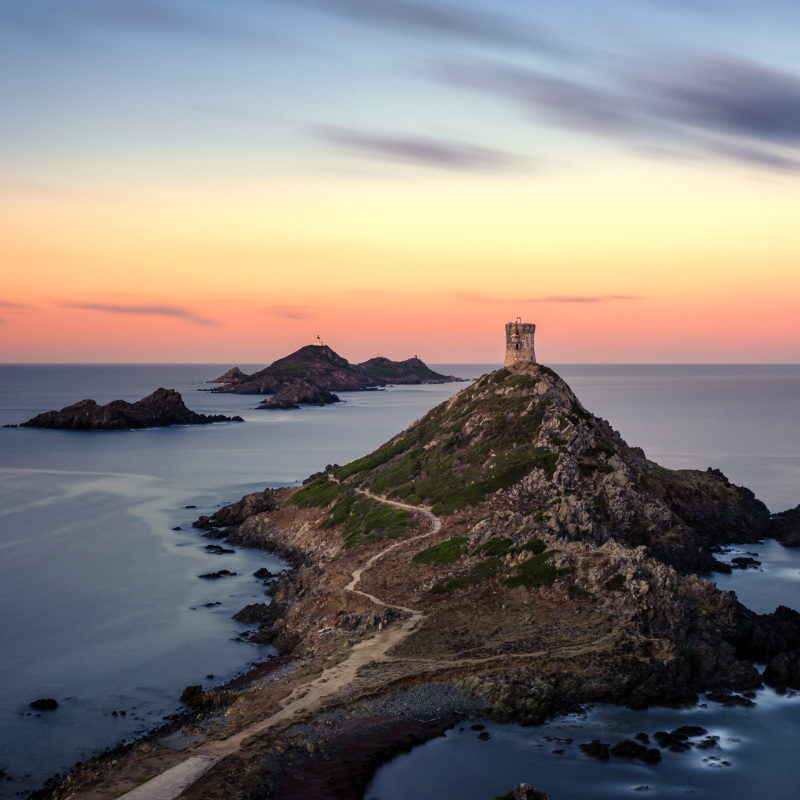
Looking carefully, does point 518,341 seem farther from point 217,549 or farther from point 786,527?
point 217,549

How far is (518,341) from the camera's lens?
110750mm

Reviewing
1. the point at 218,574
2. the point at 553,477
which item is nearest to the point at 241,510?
Answer: the point at 218,574

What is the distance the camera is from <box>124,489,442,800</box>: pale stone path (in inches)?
1384

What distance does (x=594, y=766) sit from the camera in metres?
38.8

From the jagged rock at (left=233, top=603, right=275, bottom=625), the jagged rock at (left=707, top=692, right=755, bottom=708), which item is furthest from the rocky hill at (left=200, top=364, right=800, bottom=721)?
the jagged rock at (left=233, top=603, right=275, bottom=625)

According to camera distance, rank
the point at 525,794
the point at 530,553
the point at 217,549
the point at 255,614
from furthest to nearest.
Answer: the point at 217,549 < the point at 255,614 < the point at 530,553 < the point at 525,794

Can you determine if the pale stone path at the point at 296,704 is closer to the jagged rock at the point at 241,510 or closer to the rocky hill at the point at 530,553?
the rocky hill at the point at 530,553

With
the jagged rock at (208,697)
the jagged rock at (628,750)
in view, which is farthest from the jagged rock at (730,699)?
the jagged rock at (208,697)

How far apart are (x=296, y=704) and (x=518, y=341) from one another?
75.1m

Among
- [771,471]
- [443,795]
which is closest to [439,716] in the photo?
[443,795]

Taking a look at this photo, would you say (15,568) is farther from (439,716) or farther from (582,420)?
(582,420)

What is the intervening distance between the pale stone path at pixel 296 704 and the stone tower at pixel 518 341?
52.0 m

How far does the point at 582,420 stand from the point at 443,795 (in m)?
59.7

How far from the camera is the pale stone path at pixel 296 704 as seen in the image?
3516cm
